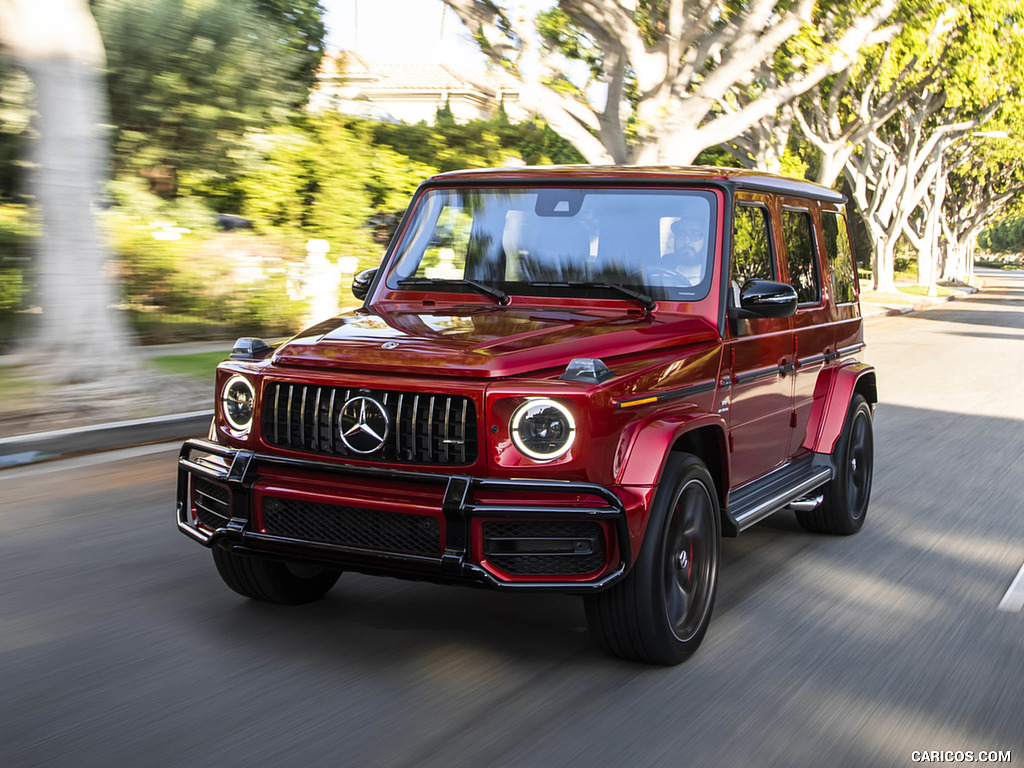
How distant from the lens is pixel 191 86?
51.5ft

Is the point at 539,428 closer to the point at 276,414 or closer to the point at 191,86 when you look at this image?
the point at 276,414

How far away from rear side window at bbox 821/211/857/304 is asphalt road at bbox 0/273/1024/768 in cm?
139

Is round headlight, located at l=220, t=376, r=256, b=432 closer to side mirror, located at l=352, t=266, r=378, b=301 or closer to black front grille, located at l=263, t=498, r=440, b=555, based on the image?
black front grille, located at l=263, t=498, r=440, b=555

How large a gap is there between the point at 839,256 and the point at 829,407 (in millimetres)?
1038

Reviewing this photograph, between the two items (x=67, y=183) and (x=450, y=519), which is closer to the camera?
(x=450, y=519)

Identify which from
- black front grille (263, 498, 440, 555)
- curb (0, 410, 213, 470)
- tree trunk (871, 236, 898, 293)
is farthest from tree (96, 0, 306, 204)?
tree trunk (871, 236, 898, 293)

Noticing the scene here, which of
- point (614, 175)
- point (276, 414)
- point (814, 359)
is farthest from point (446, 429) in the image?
point (814, 359)

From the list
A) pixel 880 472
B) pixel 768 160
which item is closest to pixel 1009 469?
pixel 880 472

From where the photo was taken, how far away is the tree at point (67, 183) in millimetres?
9547

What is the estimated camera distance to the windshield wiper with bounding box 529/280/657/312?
16.0ft

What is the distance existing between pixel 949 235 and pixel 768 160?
Answer: 142 ft

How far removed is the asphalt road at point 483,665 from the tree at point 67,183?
11.4 ft

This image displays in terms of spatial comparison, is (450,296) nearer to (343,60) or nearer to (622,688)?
(622,688)

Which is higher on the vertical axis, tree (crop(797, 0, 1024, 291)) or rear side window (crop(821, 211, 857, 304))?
tree (crop(797, 0, 1024, 291))
